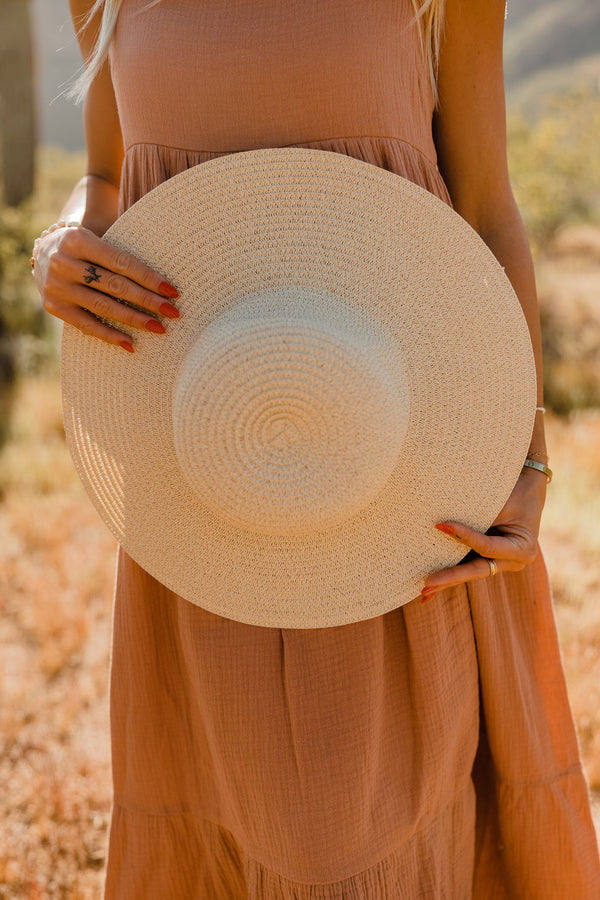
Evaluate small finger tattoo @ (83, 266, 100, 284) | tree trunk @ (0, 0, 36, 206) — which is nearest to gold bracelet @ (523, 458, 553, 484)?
small finger tattoo @ (83, 266, 100, 284)

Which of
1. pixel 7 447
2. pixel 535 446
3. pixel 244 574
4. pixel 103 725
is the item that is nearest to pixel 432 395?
→ pixel 535 446

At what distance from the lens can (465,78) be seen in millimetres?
1110

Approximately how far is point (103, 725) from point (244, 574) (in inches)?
71.7

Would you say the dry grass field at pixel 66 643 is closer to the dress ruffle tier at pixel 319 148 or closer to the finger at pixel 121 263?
the finger at pixel 121 263

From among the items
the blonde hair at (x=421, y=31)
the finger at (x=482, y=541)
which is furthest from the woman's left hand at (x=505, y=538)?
the blonde hair at (x=421, y=31)

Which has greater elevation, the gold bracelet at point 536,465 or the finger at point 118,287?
the finger at point 118,287

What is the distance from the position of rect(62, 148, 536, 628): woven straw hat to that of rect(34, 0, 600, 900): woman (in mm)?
63

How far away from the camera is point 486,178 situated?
3.81 feet

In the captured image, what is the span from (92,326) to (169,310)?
0.12 meters

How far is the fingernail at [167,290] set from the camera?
0.99 meters

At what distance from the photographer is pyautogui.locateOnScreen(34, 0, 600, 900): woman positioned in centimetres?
101

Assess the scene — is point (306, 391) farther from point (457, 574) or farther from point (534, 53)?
point (534, 53)

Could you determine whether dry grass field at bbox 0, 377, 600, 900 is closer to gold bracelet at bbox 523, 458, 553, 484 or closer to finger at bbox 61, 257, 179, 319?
gold bracelet at bbox 523, 458, 553, 484

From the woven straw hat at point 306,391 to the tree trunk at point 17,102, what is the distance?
8.51m
